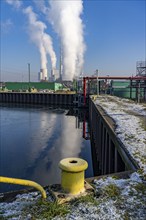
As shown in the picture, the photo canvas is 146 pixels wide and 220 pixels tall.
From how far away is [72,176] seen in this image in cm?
371

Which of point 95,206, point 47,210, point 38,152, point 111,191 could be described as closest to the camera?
point 47,210

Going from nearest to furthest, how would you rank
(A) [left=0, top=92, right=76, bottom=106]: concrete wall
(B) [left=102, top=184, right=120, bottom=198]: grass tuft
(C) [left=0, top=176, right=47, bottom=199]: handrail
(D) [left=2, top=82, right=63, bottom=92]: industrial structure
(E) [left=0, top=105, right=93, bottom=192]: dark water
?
(C) [left=0, top=176, right=47, bottom=199]: handrail
(B) [left=102, top=184, right=120, bottom=198]: grass tuft
(E) [left=0, top=105, right=93, bottom=192]: dark water
(A) [left=0, top=92, right=76, bottom=106]: concrete wall
(D) [left=2, top=82, right=63, bottom=92]: industrial structure

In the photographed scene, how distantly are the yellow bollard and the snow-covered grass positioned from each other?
0.64ft

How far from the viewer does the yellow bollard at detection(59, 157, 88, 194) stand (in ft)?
12.1

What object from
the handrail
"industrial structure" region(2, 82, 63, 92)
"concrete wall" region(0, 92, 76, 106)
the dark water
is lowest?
the dark water

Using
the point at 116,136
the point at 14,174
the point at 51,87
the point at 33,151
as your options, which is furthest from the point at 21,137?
the point at 51,87

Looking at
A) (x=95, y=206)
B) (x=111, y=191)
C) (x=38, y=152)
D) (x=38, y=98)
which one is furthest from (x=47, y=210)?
(x=38, y=98)

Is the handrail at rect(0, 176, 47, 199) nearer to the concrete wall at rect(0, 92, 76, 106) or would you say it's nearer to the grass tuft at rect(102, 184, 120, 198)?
the grass tuft at rect(102, 184, 120, 198)

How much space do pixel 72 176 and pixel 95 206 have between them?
556mm

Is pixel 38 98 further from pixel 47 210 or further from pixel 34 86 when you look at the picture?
pixel 47 210

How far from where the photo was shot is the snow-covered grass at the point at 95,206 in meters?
3.27

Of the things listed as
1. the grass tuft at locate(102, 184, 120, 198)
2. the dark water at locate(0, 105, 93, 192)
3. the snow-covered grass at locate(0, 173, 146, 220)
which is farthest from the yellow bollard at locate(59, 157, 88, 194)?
the dark water at locate(0, 105, 93, 192)

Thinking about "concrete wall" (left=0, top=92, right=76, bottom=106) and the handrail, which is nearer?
the handrail

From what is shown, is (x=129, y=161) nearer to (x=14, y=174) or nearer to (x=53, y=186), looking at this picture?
(x=53, y=186)
